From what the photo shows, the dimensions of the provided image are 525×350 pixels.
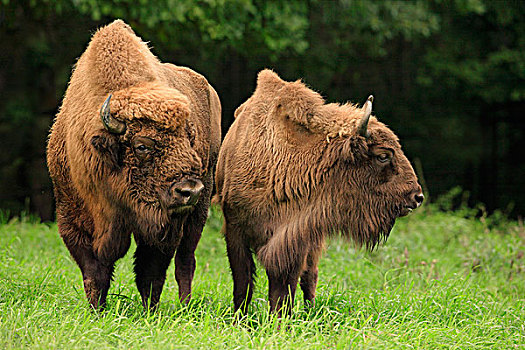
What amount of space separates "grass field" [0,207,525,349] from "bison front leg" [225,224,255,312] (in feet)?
0.54

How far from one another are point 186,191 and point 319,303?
6.24 feet

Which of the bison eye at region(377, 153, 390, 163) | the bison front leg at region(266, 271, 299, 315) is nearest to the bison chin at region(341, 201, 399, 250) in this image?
the bison eye at region(377, 153, 390, 163)

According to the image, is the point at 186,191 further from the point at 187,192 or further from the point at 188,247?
the point at 188,247

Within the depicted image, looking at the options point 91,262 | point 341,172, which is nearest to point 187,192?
point 91,262

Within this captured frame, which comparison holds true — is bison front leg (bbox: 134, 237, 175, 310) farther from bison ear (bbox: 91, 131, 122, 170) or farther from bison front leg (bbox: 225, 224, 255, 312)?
bison ear (bbox: 91, 131, 122, 170)

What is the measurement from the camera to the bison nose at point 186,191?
177 inches

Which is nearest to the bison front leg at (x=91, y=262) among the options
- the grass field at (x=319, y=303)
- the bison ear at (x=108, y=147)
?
the grass field at (x=319, y=303)

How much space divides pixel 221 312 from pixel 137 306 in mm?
769

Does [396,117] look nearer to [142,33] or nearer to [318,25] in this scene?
[318,25]

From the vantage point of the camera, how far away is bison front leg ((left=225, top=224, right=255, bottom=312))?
5.25 meters

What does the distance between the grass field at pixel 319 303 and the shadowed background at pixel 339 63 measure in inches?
88.3

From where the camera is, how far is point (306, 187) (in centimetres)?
506

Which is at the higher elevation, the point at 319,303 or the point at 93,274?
the point at 93,274

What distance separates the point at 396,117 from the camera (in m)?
16.2
